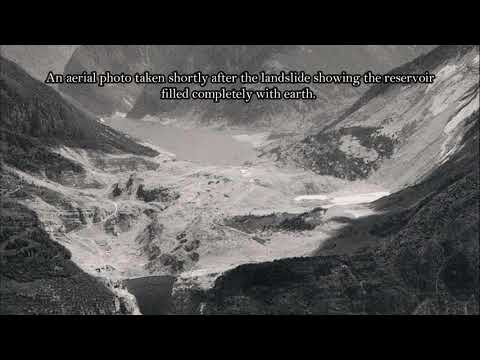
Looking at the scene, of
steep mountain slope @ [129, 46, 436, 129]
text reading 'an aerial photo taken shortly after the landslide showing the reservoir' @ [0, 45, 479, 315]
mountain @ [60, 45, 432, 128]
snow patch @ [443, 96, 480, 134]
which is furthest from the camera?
mountain @ [60, 45, 432, 128]

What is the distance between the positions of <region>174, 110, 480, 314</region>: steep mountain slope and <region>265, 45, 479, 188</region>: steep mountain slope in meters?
16.0

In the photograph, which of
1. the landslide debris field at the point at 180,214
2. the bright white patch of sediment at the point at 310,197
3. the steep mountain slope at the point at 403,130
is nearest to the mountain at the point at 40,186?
the landslide debris field at the point at 180,214

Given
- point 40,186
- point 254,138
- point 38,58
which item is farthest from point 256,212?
point 38,58

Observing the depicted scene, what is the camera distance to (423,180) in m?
59.1

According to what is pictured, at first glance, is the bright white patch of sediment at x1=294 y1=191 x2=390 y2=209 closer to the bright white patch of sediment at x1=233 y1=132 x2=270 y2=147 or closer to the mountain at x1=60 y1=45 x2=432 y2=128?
the bright white patch of sediment at x1=233 y1=132 x2=270 y2=147

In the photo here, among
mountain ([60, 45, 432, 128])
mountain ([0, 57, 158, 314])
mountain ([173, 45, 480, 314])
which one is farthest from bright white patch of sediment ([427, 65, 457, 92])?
mountain ([60, 45, 432, 128])

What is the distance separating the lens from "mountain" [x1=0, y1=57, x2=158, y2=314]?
4353cm

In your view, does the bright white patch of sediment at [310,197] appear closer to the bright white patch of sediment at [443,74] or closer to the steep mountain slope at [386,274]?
the steep mountain slope at [386,274]

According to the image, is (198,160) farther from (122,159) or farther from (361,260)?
(361,260)

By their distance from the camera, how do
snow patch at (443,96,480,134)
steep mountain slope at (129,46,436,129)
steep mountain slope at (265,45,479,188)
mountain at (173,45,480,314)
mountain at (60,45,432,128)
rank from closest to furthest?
mountain at (173,45,480,314) < snow patch at (443,96,480,134) < steep mountain slope at (265,45,479,188) < steep mountain slope at (129,46,436,129) < mountain at (60,45,432,128)

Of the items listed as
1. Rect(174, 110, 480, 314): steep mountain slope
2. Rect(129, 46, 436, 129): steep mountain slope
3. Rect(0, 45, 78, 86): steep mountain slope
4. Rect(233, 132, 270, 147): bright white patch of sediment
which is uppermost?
Rect(0, 45, 78, 86): steep mountain slope

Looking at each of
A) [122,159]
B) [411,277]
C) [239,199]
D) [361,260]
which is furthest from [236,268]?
[122,159]

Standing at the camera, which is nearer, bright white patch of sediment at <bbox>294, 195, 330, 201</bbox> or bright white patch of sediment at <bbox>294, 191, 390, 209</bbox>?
bright white patch of sediment at <bbox>294, 191, 390, 209</bbox>

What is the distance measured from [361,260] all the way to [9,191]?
26.4m
